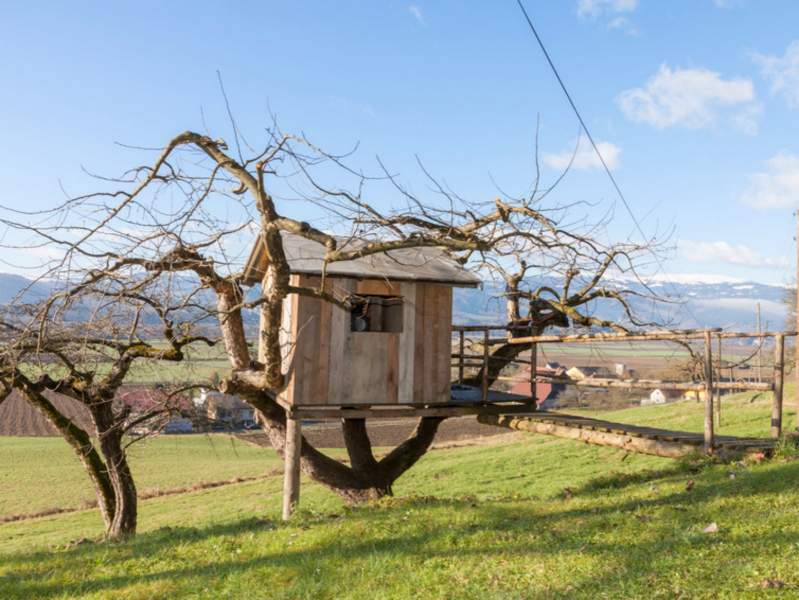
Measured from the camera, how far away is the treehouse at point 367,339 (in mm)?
10477

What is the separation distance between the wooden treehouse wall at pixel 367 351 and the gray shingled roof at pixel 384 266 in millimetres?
222

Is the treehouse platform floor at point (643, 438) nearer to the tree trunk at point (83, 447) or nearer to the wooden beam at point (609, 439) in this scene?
the wooden beam at point (609, 439)

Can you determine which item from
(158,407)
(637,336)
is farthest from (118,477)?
(637,336)

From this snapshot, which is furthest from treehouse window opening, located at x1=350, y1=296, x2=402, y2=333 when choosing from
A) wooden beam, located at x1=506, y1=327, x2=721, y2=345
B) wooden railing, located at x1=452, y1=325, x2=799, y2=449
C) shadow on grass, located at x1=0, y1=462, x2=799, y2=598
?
shadow on grass, located at x1=0, y1=462, x2=799, y2=598

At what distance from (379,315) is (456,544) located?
806 cm

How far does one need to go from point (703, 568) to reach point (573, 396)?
195ft

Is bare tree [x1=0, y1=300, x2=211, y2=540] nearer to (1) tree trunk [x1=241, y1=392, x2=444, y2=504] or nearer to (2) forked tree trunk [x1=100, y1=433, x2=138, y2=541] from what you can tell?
(2) forked tree trunk [x1=100, y1=433, x2=138, y2=541]

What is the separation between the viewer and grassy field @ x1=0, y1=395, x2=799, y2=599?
5.18 meters

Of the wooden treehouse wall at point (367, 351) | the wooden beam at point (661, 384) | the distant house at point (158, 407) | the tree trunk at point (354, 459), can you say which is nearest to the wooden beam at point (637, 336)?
the wooden beam at point (661, 384)

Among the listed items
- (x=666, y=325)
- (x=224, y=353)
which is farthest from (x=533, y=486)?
(x=224, y=353)

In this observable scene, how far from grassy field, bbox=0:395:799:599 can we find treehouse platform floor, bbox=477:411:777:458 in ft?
1.04

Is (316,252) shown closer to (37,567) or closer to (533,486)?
(37,567)

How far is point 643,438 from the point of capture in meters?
9.20

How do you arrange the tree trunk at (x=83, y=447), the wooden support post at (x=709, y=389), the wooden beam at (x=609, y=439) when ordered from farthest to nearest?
the tree trunk at (x=83, y=447) < the wooden beam at (x=609, y=439) < the wooden support post at (x=709, y=389)
